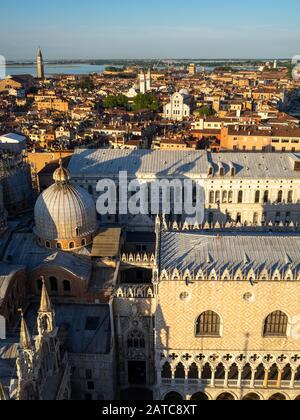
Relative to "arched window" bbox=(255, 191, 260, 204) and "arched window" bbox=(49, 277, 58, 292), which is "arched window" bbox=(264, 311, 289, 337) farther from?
"arched window" bbox=(255, 191, 260, 204)

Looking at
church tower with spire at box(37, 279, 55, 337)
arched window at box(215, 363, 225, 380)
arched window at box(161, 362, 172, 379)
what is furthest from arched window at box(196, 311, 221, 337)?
church tower with spire at box(37, 279, 55, 337)

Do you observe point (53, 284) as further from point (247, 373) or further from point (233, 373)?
point (247, 373)

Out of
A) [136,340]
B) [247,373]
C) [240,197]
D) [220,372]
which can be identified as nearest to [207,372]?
[220,372]

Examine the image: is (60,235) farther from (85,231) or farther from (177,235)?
(177,235)

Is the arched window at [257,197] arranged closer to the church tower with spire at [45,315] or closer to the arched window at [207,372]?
the arched window at [207,372]

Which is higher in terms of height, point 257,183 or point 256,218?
point 257,183
